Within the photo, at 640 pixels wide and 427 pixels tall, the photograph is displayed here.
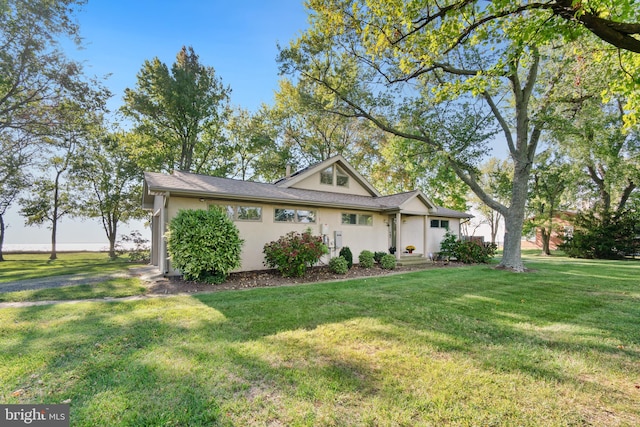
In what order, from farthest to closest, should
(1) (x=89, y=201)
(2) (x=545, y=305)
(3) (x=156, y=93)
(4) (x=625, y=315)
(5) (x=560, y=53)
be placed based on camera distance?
(1) (x=89, y=201), (3) (x=156, y=93), (5) (x=560, y=53), (2) (x=545, y=305), (4) (x=625, y=315)

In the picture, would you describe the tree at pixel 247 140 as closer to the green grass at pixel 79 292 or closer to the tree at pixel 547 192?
the green grass at pixel 79 292

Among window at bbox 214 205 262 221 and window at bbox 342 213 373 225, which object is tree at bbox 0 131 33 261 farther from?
window at bbox 342 213 373 225

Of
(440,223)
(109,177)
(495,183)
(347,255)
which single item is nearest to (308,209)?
(347,255)

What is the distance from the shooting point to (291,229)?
12000 millimetres

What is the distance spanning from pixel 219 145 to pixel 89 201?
1107cm

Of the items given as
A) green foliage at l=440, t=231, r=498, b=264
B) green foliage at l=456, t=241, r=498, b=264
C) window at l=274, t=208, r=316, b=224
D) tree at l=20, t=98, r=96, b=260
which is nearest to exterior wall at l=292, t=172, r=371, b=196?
window at l=274, t=208, r=316, b=224

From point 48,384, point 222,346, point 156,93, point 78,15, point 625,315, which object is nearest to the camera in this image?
point 48,384

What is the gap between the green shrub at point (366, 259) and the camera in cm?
1274

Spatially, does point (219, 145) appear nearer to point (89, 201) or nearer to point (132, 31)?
point (89, 201)

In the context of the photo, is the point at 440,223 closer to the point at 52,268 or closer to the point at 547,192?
the point at 547,192

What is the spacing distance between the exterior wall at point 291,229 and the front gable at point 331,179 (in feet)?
6.45

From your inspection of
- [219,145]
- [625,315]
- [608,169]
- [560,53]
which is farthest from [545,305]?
[219,145]

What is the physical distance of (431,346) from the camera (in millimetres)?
3979

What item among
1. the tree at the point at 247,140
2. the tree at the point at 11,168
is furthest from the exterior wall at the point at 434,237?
the tree at the point at 11,168
